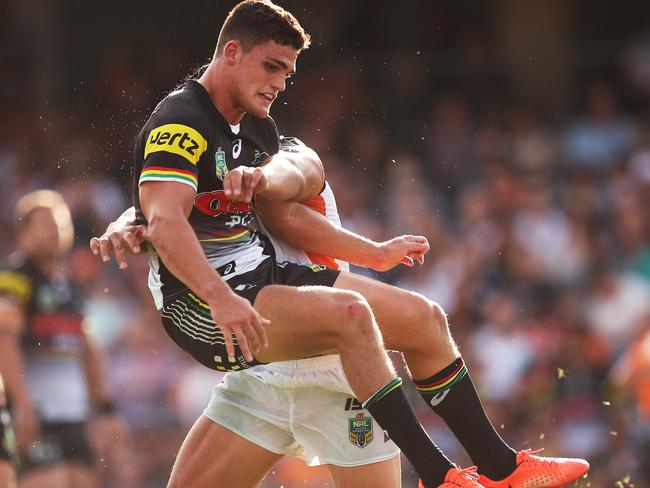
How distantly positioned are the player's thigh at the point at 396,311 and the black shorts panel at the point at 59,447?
380 centimetres

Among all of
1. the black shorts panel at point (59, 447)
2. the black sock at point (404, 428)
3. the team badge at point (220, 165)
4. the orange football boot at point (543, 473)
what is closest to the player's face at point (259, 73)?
the team badge at point (220, 165)

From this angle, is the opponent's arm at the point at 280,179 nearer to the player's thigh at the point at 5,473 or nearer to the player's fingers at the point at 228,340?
the player's fingers at the point at 228,340

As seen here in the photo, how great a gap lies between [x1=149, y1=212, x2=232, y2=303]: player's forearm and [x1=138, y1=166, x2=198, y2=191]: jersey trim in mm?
172

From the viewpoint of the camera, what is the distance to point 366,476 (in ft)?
18.4

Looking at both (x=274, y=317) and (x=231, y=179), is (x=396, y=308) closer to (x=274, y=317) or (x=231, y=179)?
(x=274, y=317)

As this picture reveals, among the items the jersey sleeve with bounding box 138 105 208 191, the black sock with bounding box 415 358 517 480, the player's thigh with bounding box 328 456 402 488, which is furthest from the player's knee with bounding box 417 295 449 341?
the jersey sleeve with bounding box 138 105 208 191

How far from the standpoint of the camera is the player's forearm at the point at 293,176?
17.4 ft

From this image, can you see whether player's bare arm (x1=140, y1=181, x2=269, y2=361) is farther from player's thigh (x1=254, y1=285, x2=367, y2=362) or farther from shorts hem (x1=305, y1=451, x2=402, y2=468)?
shorts hem (x1=305, y1=451, x2=402, y2=468)

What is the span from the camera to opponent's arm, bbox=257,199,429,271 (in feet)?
18.6

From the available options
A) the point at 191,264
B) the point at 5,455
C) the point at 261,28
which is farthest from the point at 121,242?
the point at 5,455

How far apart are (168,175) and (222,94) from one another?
0.58 m

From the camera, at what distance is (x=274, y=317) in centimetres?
501

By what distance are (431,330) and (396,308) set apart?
182 millimetres

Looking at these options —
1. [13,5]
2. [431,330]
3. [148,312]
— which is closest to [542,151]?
[148,312]
